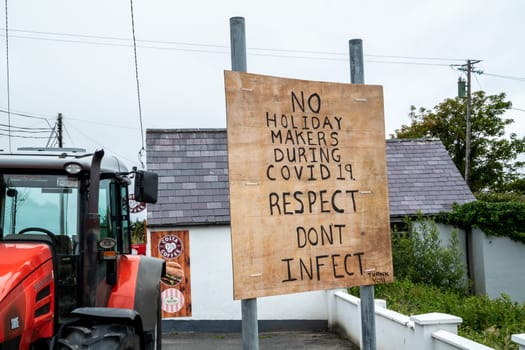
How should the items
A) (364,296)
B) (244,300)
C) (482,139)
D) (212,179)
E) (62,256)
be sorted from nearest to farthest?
(244,300) → (364,296) → (62,256) → (212,179) → (482,139)

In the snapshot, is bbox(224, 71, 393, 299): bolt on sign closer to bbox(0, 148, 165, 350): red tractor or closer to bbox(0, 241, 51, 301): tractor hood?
bbox(0, 148, 165, 350): red tractor

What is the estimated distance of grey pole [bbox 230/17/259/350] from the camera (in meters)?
4.52

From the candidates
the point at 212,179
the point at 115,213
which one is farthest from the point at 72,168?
the point at 212,179

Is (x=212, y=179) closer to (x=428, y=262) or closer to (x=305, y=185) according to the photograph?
(x=428, y=262)

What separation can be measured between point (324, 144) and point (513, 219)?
42.5 ft

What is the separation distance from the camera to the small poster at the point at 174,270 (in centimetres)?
1540

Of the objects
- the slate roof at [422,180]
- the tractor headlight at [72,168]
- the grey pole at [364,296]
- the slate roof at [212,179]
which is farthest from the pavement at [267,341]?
the tractor headlight at [72,168]

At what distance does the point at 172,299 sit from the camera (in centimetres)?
1543

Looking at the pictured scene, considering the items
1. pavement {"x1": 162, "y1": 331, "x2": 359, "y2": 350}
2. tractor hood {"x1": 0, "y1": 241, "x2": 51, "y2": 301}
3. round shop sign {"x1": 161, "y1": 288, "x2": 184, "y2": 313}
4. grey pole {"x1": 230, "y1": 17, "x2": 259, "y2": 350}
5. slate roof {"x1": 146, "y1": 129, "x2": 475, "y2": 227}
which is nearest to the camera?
grey pole {"x1": 230, "y1": 17, "x2": 259, "y2": 350}

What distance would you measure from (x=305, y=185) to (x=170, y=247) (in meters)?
11.2

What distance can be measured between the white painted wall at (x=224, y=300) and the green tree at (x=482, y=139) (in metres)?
27.8

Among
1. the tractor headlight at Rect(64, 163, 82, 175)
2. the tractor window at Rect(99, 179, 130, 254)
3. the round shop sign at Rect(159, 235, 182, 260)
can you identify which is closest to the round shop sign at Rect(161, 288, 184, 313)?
the round shop sign at Rect(159, 235, 182, 260)

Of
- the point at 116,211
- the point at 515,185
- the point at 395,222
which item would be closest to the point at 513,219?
the point at 395,222

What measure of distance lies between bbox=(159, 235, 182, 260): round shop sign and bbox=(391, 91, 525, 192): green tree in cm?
2889
